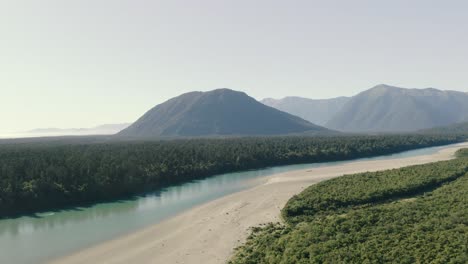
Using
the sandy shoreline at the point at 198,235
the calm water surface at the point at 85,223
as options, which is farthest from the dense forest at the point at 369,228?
the calm water surface at the point at 85,223

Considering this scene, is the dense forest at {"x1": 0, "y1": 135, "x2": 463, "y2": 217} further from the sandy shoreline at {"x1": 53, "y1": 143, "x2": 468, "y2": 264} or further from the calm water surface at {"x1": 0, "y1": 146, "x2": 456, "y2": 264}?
the sandy shoreline at {"x1": 53, "y1": 143, "x2": 468, "y2": 264}

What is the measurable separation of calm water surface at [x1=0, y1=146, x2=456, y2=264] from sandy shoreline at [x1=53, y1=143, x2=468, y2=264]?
3838mm

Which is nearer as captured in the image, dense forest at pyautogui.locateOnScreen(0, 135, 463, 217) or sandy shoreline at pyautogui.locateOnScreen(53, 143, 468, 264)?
sandy shoreline at pyautogui.locateOnScreen(53, 143, 468, 264)

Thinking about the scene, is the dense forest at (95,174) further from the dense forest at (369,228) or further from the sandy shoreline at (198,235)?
the dense forest at (369,228)

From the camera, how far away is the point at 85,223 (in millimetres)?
70125

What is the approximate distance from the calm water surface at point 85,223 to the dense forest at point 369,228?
25311 mm

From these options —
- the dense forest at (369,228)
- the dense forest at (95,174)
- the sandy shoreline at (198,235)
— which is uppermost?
the dense forest at (95,174)

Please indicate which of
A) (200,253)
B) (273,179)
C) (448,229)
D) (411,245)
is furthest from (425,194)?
(273,179)

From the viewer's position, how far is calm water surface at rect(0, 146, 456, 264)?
56.3m

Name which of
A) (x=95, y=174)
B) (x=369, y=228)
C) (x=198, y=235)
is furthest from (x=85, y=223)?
(x=369, y=228)

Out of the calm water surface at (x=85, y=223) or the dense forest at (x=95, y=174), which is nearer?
the calm water surface at (x=85, y=223)

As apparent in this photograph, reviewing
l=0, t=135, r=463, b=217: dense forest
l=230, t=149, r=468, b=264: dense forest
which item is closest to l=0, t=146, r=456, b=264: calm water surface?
l=0, t=135, r=463, b=217: dense forest

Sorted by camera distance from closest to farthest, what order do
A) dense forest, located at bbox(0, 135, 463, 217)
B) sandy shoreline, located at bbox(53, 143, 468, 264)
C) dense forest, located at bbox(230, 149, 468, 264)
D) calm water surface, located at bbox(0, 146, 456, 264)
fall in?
dense forest, located at bbox(230, 149, 468, 264), sandy shoreline, located at bbox(53, 143, 468, 264), calm water surface, located at bbox(0, 146, 456, 264), dense forest, located at bbox(0, 135, 463, 217)

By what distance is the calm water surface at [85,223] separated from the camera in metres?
56.3
